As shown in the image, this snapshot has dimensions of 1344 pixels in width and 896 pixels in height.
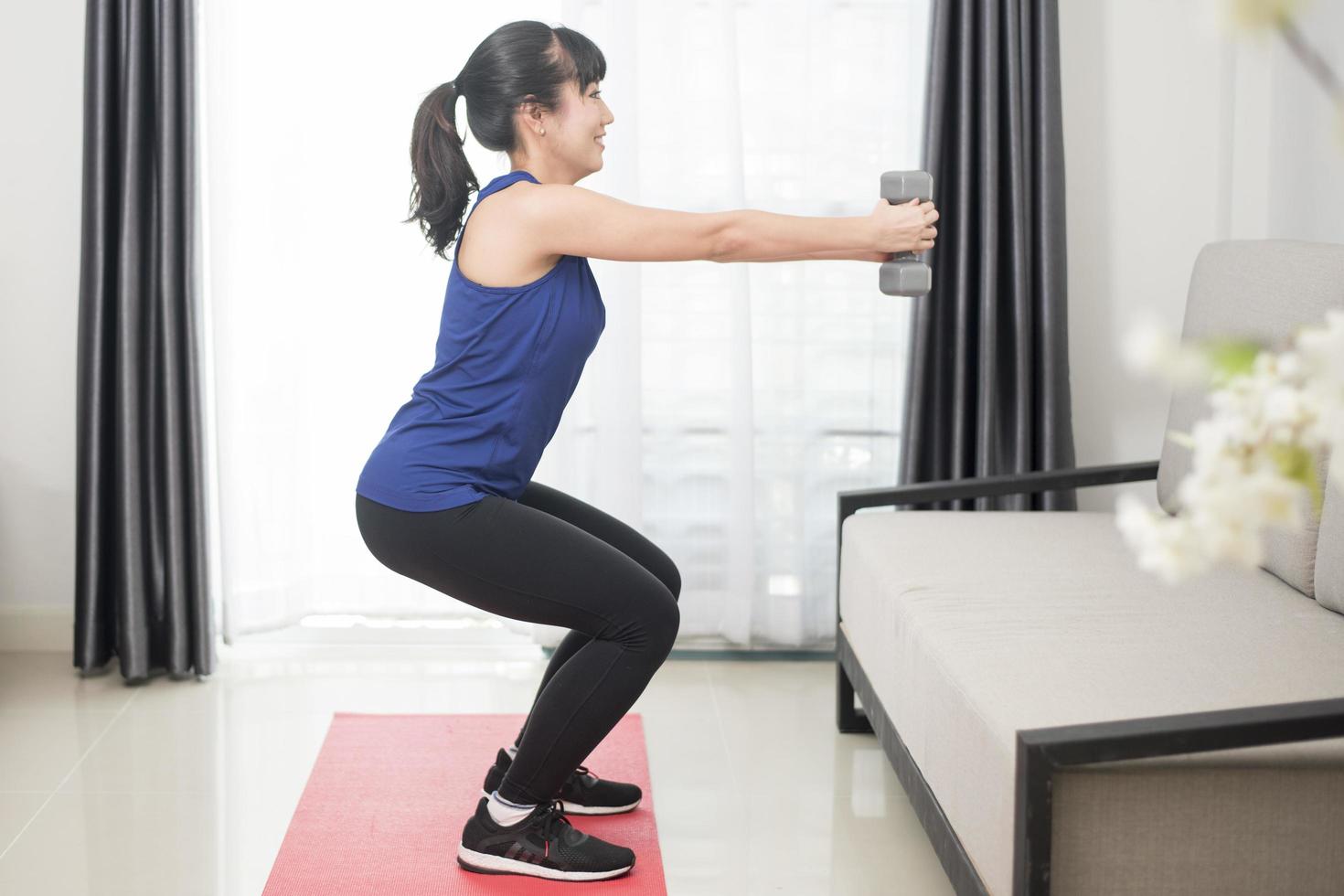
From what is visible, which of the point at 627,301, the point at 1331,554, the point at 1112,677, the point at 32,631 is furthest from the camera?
the point at 32,631

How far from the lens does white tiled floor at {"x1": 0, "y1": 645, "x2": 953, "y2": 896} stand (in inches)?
86.4

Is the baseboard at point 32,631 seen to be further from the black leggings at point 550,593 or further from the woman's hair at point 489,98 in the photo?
the woman's hair at point 489,98

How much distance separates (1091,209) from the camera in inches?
127

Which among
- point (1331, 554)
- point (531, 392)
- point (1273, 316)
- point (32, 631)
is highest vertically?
point (1273, 316)

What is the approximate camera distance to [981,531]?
257 centimetres

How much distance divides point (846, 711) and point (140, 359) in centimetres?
181

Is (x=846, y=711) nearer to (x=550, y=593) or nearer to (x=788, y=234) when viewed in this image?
(x=550, y=593)

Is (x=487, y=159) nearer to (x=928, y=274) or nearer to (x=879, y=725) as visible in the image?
(x=928, y=274)

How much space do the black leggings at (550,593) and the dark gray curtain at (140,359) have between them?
45.3 inches

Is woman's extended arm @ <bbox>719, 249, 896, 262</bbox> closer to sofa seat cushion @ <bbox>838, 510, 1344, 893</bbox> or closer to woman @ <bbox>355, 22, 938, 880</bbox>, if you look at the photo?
woman @ <bbox>355, 22, 938, 880</bbox>

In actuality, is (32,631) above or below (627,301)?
below

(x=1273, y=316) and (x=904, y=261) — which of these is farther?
(x=1273, y=316)

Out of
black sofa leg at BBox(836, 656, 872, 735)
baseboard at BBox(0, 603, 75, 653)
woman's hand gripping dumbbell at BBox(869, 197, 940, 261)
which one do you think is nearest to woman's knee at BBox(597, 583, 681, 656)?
woman's hand gripping dumbbell at BBox(869, 197, 940, 261)

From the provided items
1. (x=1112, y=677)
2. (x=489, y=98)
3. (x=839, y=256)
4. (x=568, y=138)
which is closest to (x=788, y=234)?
(x=839, y=256)
